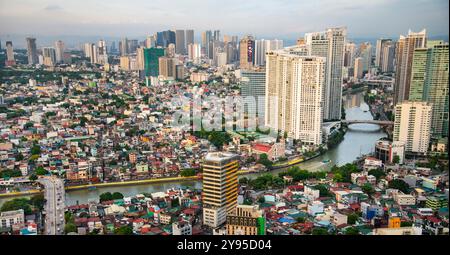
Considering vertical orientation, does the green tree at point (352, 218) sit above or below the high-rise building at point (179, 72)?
below

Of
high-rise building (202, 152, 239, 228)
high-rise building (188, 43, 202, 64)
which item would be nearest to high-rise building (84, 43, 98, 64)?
high-rise building (188, 43, 202, 64)

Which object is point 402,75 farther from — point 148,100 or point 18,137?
point 18,137

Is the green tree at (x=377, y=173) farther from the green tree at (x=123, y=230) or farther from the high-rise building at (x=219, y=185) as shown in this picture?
the green tree at (x=123, y=230)

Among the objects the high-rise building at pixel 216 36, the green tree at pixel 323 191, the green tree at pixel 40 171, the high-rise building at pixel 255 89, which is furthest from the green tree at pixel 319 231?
the high-rise building at pixel 255 89

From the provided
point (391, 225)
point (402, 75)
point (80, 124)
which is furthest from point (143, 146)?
point (402, 75)

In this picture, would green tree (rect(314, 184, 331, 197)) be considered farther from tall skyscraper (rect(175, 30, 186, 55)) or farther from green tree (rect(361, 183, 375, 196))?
tall skyscraper (rect(175, 30, 186, 55))

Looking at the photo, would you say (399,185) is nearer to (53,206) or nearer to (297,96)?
(297,96)

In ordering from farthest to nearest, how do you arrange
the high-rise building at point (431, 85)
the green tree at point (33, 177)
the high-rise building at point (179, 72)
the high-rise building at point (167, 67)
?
the high-rise building at point (167, 67)
the high-rise building at point (179, 72)
the high-rise building at point (431, 85)
the green tree at point (33, 177)
